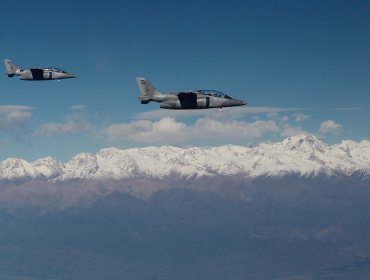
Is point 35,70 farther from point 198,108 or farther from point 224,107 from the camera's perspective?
point 224,107

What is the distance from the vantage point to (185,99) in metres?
99.1

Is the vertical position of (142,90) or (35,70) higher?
(35,70)

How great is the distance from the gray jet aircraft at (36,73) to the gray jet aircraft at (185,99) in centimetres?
2992

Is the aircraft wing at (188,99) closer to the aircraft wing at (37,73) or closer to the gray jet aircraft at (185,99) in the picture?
the gray jet aircraft at (185,99)

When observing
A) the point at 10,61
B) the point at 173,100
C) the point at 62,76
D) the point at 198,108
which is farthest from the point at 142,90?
the point at 10,61

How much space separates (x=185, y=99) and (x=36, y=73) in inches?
1971

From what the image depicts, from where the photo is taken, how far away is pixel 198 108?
336ft

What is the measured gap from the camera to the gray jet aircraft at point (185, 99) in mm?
99688

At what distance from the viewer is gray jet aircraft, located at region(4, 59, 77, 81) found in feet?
374

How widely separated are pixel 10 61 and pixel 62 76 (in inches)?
728

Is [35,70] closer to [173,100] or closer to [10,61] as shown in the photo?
[10,61]

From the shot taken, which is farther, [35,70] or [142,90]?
[35,70]

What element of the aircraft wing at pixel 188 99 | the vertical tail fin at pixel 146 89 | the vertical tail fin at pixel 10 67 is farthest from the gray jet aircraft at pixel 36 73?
the aircraft wing at pixel 188 99

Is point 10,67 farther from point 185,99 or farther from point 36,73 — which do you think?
point 185,99
